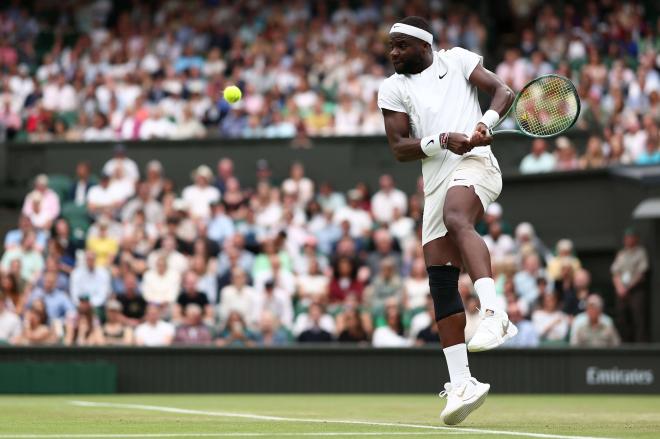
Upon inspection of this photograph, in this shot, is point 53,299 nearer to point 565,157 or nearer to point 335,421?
point 565,157

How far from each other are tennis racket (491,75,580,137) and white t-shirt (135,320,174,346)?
922cm

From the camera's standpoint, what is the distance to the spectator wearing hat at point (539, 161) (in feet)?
64.4

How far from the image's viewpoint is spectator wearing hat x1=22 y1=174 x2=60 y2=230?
20062 millimetres

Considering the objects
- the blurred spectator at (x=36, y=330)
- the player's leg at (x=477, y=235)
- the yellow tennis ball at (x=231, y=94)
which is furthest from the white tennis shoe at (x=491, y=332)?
the blurred spectator at (x=36, y=330)

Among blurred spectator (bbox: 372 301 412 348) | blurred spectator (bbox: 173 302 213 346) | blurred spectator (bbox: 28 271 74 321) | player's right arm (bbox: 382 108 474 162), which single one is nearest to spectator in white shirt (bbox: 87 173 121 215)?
blurred spectator (bbox: 28 271 74 321)

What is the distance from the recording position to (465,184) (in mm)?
8367

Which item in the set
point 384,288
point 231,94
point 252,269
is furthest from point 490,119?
point 252,269

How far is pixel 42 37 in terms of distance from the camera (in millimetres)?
25891

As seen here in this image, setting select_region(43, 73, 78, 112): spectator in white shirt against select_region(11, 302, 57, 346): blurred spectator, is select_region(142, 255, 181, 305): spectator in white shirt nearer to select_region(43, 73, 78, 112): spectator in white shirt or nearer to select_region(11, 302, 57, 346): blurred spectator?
select_region(11, 302, 57, 346): blurred spectator

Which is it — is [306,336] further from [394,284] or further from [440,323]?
[440,323]

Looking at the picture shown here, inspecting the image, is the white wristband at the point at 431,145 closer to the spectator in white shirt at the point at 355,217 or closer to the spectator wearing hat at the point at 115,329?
the spectator wearing hat at the point at 115,329

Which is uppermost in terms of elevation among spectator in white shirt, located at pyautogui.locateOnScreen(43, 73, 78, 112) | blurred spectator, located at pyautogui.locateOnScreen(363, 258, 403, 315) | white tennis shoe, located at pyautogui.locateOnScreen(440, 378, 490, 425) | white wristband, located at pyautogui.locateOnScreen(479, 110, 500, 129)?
spectator in white shirt, located at pyautogui.locateOnScreen(43, 73, 78, 112)

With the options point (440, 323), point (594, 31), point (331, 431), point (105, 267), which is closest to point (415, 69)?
point (440, 323)

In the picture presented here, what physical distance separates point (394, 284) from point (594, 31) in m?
7.56
